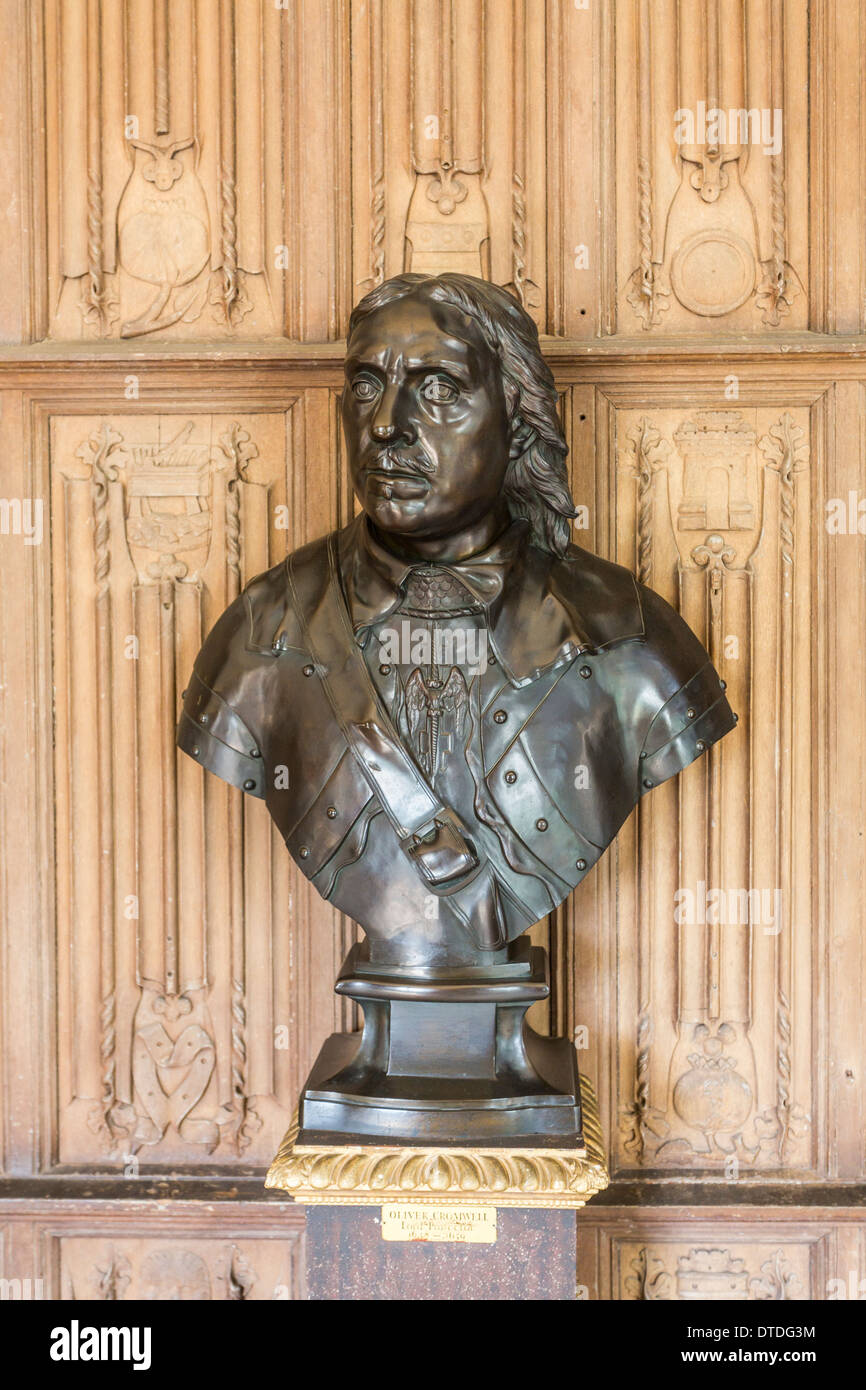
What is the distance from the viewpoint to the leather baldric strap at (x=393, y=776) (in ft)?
8.13

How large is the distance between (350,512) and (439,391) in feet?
2.80

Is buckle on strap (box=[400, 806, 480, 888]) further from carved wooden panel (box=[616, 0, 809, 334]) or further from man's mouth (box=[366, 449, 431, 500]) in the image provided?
carved wooden panel (box=[616, 0, 809, 334])

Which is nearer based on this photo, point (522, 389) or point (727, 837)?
point (522, 389)

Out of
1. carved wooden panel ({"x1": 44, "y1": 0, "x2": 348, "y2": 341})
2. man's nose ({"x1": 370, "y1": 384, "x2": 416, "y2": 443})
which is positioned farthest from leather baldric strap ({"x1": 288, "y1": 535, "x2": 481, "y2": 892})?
carved wooden panel ({"x1": 44, "y1": 0, "x2": 348, "y2": 341})

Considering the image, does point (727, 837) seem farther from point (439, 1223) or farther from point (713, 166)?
point (713, 166)

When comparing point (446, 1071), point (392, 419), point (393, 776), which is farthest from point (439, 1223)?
point (392, 419)

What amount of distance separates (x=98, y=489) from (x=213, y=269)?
629mm

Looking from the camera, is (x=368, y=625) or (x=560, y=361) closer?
(x=368, y=625)

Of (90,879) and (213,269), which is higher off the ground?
(213,269)

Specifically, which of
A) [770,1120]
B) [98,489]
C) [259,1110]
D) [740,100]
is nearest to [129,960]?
[259,1110]

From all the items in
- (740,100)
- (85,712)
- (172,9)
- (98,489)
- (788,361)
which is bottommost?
(85,712)

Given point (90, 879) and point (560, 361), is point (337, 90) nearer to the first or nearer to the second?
point (560, 361)

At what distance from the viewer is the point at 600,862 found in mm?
3252

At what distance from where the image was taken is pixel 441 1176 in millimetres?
2463
